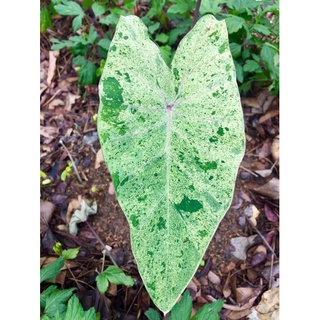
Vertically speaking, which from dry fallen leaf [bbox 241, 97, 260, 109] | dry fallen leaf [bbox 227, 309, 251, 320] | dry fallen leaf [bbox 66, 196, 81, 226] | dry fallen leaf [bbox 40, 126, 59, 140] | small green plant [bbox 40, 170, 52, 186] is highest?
dry fallen leaf [bbox 241, 97, 260, 109]

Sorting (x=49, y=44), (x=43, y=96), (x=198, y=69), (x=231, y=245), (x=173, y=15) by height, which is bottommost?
(x=231, y=245)

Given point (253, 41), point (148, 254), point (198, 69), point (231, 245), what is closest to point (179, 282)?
point (148, 254)

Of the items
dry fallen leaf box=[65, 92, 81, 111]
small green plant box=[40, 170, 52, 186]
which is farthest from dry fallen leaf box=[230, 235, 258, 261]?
dry fallen leaf box=[65, 92, 81, 111]

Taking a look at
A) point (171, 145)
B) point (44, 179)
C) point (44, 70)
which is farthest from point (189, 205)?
point (44, 70)

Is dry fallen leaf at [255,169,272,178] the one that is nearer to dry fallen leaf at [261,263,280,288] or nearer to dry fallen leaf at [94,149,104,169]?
dry fallen leaf at [261,263,280,288]

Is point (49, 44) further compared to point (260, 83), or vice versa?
point (49, 44)
